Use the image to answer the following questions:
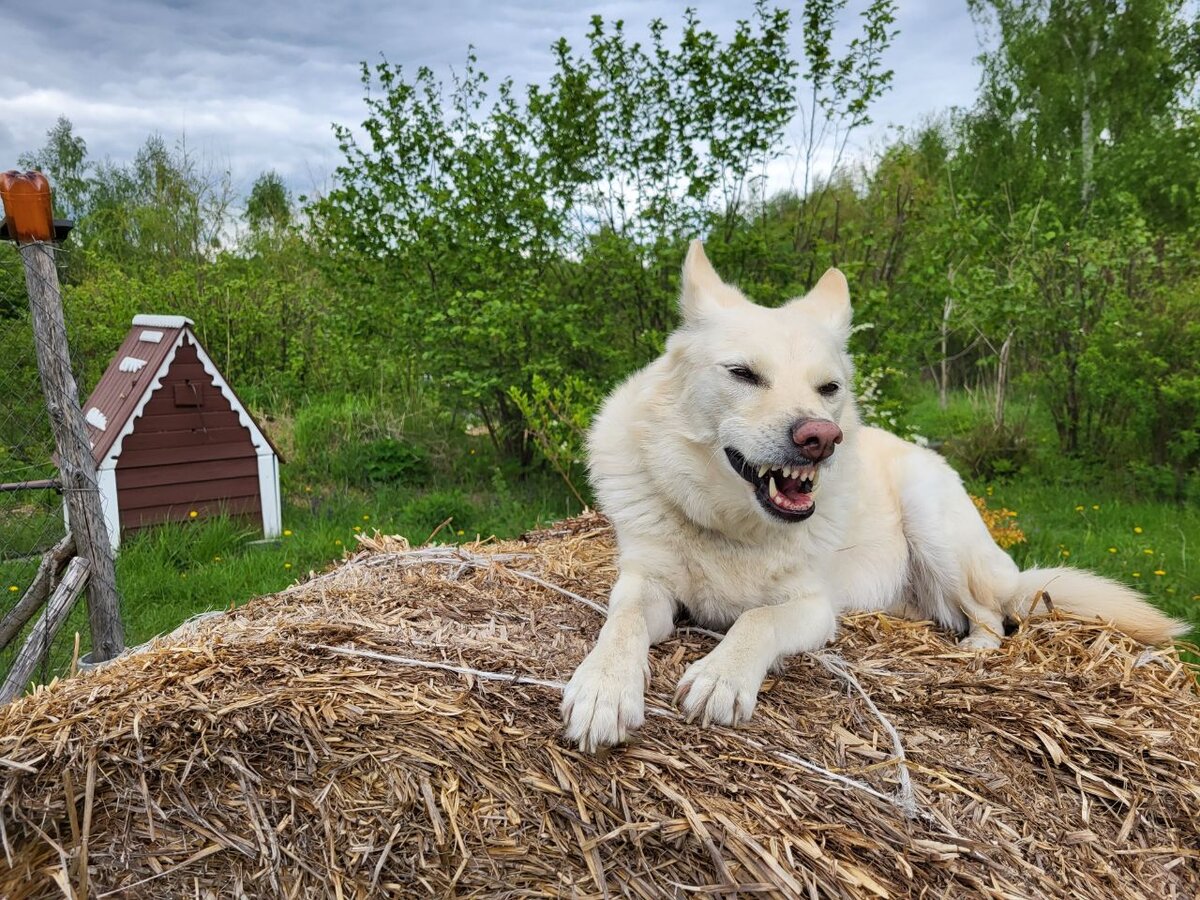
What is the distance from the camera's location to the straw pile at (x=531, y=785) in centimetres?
150

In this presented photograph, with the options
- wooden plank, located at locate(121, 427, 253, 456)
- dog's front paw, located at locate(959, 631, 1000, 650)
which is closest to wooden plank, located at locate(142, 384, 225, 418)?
wooden plank, located at locate(121, 427, 253, 456)

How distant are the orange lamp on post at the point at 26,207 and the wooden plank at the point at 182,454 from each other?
8.81ft

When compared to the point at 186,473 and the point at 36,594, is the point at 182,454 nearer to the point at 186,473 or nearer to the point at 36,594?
the point at 186,473

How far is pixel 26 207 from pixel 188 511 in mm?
3098

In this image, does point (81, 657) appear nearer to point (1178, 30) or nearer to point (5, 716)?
point (5, 716)

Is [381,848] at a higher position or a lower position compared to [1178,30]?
lower

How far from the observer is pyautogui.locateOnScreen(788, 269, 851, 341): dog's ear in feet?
9.09

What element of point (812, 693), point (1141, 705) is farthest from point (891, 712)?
point (1141, 705)

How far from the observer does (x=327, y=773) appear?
1.62 metres

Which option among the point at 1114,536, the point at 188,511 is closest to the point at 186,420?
the point at 188,511

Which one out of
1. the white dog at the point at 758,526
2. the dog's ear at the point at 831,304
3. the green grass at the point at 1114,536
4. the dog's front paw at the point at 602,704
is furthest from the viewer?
the green grass at the point at 1114,536

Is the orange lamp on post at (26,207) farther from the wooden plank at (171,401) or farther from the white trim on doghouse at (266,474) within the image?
the white trim on doghouse at (266,474)

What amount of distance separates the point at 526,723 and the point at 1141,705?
181 cm

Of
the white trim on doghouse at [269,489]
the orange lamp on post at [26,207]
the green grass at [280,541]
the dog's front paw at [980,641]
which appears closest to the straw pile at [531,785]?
the dog's front paw at [980,641]
